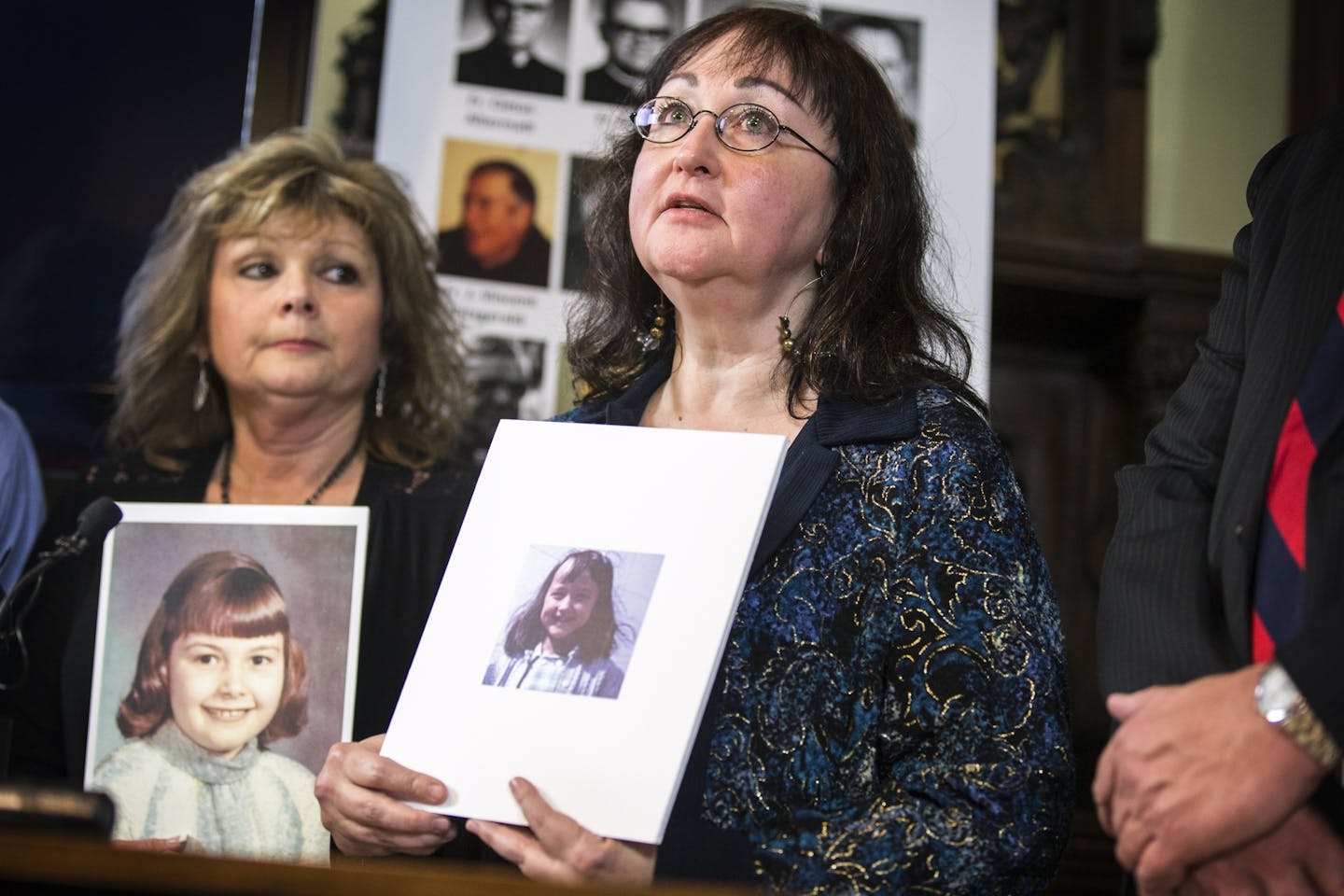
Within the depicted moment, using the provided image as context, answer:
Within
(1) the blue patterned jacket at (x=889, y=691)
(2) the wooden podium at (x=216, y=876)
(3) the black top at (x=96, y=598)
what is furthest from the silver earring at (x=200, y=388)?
(2) the wooden podium at (x=216, y=876)

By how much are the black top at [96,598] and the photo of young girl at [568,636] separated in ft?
2.68

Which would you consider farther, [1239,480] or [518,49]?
[518,49]

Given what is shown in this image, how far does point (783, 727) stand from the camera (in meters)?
1.74

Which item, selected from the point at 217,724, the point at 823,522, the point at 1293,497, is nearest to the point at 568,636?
the point at 823,522

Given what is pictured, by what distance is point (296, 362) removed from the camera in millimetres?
2744

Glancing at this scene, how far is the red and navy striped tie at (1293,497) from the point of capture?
1435 mm

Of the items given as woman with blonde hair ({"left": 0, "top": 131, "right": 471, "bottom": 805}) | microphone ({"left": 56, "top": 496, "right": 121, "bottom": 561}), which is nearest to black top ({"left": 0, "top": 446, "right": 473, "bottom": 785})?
woman with blonde hair ({"left": 0, "top": 131, "right": 471, "bottom": 805})

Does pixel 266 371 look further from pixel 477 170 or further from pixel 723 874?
pixel 723 874

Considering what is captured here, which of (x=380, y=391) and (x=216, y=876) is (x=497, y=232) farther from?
(x=216, y=876)

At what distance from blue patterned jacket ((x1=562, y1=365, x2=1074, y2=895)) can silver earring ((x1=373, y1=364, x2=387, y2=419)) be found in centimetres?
123

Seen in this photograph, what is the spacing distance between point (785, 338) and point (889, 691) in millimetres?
546

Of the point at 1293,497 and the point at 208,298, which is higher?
the point at 208,298

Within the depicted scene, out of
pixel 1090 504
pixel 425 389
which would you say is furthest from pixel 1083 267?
pixel 425 389

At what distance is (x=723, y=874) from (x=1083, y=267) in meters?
2.80
